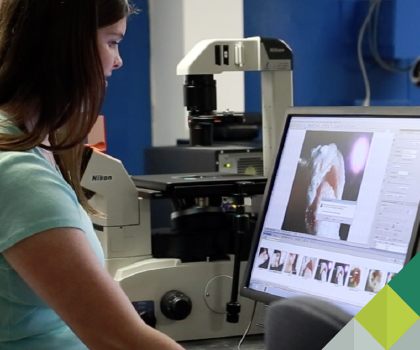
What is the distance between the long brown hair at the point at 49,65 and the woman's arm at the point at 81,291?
0.14 metres

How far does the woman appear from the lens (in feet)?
2.82

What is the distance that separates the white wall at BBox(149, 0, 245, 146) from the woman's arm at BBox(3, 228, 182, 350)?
7.39 ft

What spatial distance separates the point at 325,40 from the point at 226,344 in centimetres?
211

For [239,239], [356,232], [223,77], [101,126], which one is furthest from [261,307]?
[223,77]

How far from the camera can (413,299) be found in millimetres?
624

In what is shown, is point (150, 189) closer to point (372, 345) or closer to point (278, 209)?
point (278, 209)

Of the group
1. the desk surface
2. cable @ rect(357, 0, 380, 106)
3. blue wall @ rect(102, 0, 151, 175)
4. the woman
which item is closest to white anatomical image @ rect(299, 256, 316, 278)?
the desk surface

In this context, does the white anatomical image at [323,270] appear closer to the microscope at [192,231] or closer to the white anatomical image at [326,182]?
the white anatomical image at [326,182]

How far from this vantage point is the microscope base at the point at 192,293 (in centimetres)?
155

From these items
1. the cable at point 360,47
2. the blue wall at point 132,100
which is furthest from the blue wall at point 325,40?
the blue wall at point 132,100

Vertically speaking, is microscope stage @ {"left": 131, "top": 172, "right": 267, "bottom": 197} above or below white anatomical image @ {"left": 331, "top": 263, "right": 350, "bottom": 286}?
above

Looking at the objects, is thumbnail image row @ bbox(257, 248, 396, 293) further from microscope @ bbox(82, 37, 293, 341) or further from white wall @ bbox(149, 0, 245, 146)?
white wall @ bbox(149, 0, 245, 146)

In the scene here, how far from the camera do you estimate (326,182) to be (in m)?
1.28

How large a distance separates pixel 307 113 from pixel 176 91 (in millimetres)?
1947
